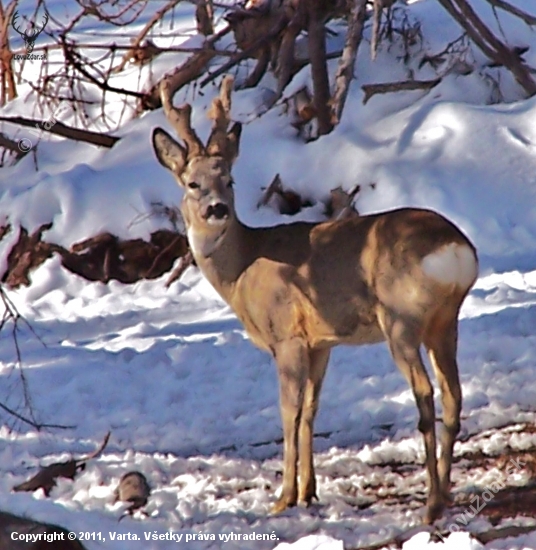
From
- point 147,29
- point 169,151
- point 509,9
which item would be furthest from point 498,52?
point 169,151

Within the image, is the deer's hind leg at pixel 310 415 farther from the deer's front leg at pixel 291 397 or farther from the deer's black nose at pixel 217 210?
the deer's black nose at pixel 217 210

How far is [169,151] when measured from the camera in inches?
256

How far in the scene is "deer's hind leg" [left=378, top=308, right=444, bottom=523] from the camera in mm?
5781

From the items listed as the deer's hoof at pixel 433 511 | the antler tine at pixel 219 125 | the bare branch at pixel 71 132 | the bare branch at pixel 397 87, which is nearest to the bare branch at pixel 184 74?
the bare branch at pixel 71 132

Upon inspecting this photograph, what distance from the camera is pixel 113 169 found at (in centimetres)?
1291

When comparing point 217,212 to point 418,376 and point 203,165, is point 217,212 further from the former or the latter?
point 418,376

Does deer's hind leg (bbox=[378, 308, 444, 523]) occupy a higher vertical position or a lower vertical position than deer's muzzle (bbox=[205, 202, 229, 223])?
lower

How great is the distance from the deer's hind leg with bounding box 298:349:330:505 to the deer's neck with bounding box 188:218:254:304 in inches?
23.6

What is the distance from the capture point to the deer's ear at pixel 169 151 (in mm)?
6480

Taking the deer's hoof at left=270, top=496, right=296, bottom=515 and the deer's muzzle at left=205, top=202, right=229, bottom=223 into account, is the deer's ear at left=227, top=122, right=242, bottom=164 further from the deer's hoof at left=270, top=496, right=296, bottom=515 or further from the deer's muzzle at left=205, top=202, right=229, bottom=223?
the deer's hoof at left=270, top=496, right=296, bottom=515

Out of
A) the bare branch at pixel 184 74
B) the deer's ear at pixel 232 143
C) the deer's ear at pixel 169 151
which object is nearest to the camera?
the deer's ear at pixel 169 151

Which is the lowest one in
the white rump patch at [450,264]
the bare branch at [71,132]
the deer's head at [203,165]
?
the bare branch at [71,132]

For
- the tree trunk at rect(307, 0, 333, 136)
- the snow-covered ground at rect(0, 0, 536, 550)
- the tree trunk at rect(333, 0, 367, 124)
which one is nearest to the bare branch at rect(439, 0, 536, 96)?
the snow-covered ground at rect(0, 0, 536, 550)

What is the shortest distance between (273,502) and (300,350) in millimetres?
867
